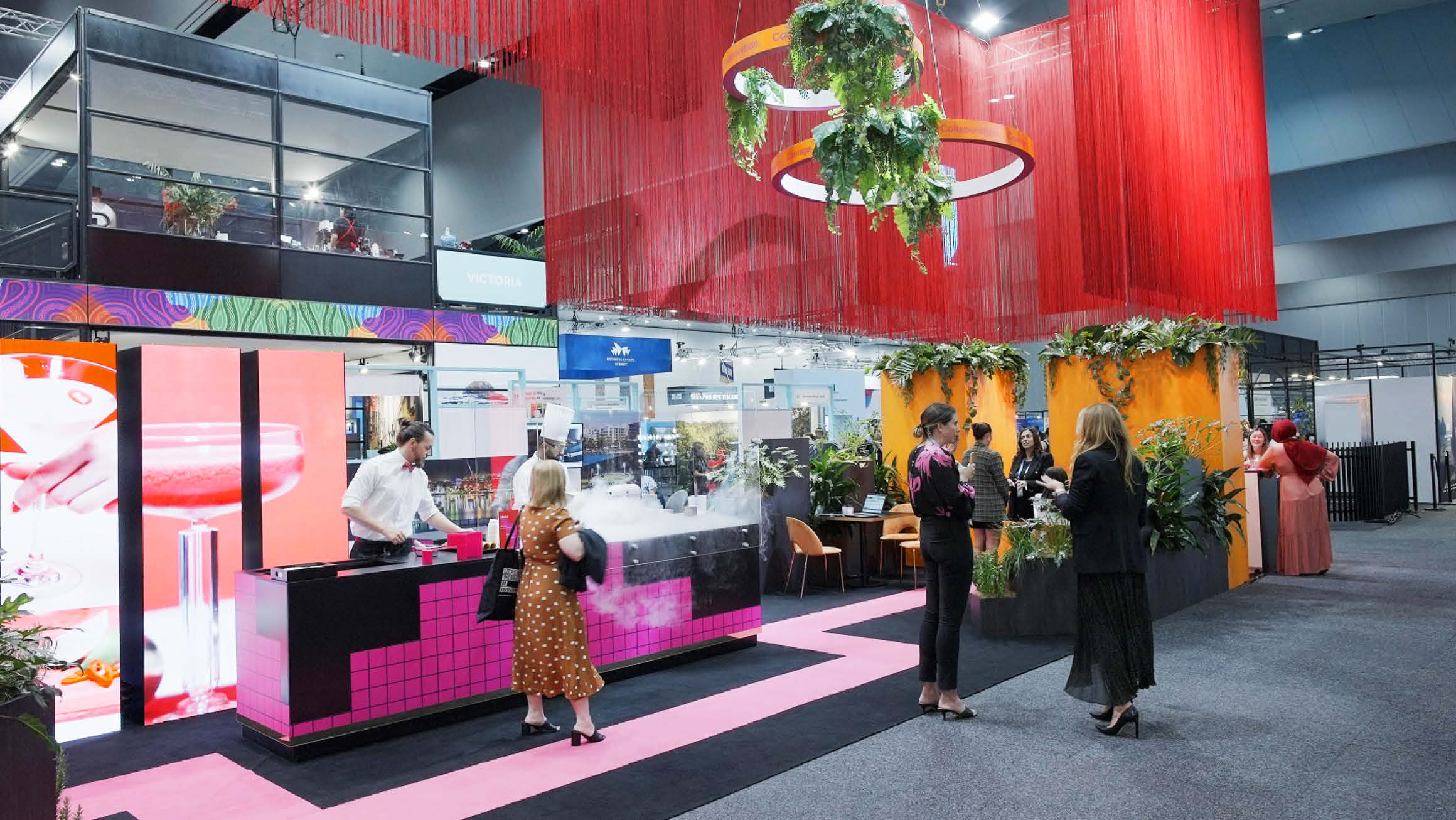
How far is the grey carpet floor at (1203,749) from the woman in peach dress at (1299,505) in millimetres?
2314

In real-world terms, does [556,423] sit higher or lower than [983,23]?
lower

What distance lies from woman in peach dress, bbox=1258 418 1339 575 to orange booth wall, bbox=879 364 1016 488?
2.43m

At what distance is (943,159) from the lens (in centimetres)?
616

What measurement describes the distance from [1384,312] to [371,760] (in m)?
20.9

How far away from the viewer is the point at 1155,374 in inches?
307

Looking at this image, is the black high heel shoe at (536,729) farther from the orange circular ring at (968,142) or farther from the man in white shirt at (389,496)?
the orange circular ring at (968,142)

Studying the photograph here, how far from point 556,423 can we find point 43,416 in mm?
2629

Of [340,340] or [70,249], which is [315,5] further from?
[340,340]

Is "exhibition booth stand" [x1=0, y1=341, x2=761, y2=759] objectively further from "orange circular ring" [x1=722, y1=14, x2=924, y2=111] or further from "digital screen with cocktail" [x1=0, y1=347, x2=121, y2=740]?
"orange circular ring" [x1=722, y1=14, x2=924, y2=111]

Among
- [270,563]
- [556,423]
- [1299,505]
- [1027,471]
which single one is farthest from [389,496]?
[1299,505]

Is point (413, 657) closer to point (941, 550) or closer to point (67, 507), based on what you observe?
point (67, 507)

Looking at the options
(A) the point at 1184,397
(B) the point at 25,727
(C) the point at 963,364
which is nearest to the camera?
(B) the point at 25,727

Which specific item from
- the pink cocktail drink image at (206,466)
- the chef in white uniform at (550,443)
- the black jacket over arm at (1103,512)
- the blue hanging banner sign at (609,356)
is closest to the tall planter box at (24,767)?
the chef in white uniform at (550,443)

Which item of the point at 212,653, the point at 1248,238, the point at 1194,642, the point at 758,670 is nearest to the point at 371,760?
the point at 212,653
